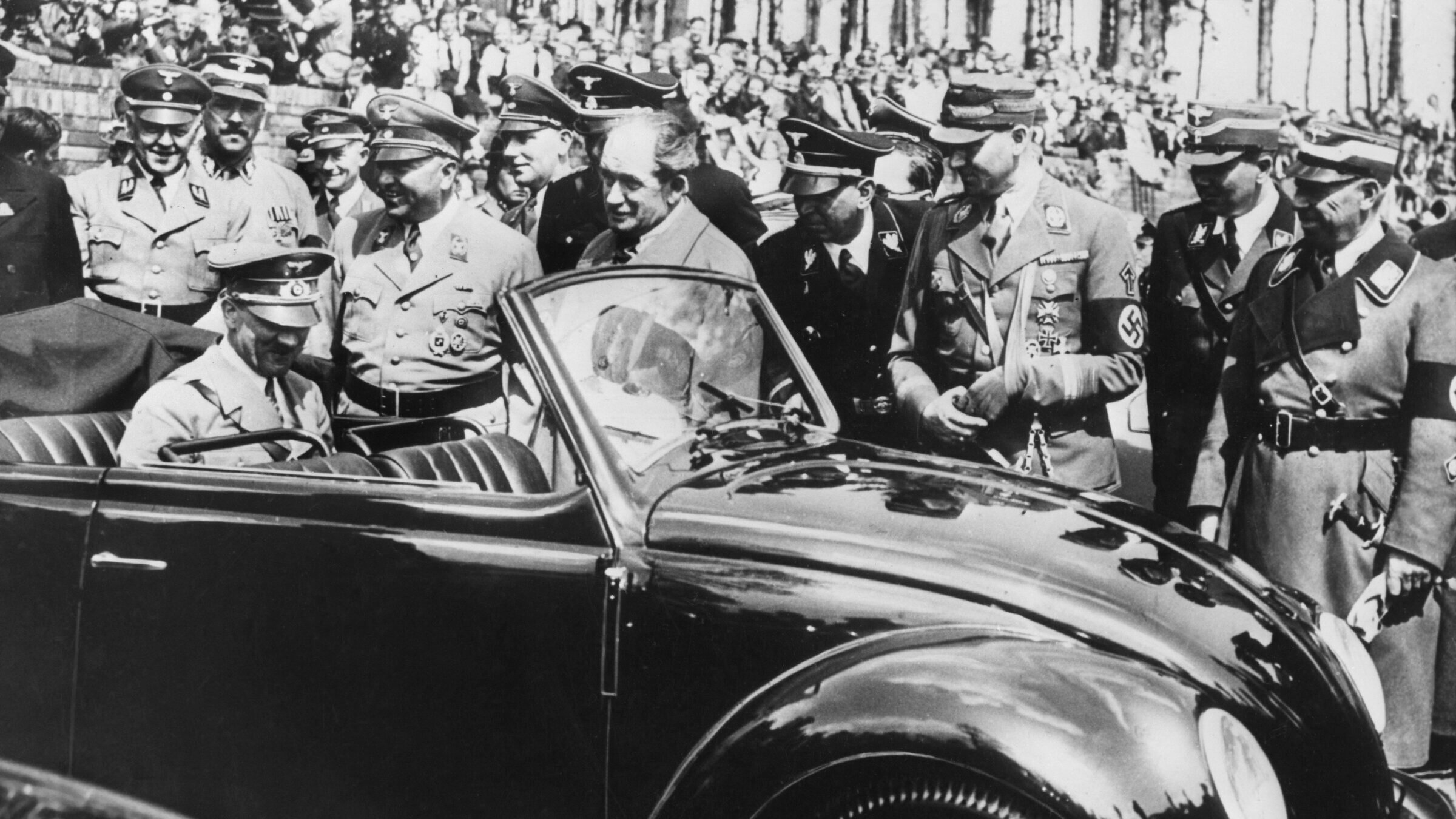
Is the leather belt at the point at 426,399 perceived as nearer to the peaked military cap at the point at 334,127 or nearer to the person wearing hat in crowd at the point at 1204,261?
the peaked military cap at the point at 334,127

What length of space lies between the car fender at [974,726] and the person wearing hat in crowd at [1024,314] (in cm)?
184

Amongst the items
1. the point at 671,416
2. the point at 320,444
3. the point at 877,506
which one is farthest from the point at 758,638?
the point at 320,444

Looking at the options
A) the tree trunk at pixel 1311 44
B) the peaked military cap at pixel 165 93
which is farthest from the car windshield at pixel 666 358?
the tree trunk at pixel 1311 44

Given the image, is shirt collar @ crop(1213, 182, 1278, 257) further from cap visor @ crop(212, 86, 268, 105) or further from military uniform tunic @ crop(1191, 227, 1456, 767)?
cap visor @ crop(212, 86, 268, 105)

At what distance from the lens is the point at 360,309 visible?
4945 mm

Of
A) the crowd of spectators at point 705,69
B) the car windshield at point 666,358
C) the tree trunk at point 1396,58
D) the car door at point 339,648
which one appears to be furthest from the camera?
the crowd of spectators at point 705,69

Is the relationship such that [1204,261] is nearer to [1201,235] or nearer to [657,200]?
[1201,235]

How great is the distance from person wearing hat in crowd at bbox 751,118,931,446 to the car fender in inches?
99.0

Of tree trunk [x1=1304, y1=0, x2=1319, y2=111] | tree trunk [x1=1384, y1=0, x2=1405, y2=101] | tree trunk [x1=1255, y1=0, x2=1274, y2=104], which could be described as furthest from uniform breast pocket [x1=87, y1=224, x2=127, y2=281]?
tree trunk [x1=1304, y1=0, x2=1319, y2=111]

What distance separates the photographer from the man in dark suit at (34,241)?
17.5ft

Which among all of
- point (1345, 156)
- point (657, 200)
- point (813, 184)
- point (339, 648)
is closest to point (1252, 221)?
point (1345, 156)

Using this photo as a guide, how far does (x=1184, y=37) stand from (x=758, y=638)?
11.1 meters

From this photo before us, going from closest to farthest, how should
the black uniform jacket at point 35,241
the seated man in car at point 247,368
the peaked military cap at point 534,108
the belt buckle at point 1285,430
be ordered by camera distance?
the seated man in car at point 247,368 → the belt buckle at point 1285,430 → the black uniform jacket at point 35,241 → the peaked military cap at point 534,108

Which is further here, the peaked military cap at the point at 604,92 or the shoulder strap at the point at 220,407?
the peaked military cap at the point at 604,92
